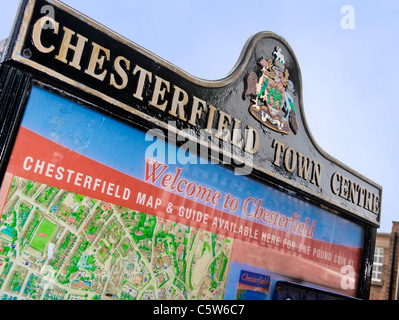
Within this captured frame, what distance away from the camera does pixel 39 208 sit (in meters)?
2.84

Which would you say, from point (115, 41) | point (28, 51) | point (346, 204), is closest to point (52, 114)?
point (28, 51)

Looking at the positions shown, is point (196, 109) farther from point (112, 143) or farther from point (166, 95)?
point (112, 143)

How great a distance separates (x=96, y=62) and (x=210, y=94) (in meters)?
1.53

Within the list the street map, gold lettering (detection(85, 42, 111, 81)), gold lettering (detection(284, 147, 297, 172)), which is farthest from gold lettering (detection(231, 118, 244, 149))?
gold lettering (detection(85, 42, 111, 81))

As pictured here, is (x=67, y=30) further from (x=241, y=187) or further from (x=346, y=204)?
(x=346, y=204)

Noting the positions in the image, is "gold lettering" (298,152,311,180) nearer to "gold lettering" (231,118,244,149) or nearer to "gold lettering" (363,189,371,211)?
"gold lettering" (231,118,244,149)

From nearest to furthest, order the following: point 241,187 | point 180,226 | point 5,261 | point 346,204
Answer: point 5,261
point 180,226
point 241,187
point 346,204

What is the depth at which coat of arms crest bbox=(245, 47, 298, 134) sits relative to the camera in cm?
482

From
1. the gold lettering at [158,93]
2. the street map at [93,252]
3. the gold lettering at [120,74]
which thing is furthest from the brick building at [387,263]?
the gold lettering at [120,74]

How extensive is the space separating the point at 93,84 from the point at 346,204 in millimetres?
4878

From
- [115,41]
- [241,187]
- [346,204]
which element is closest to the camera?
[115,41]

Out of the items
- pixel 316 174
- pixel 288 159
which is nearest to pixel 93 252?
pixel 288 159

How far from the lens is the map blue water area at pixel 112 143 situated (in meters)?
2.93

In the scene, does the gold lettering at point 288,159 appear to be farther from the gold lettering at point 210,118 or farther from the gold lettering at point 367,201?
the gold lettering at point 367,201
